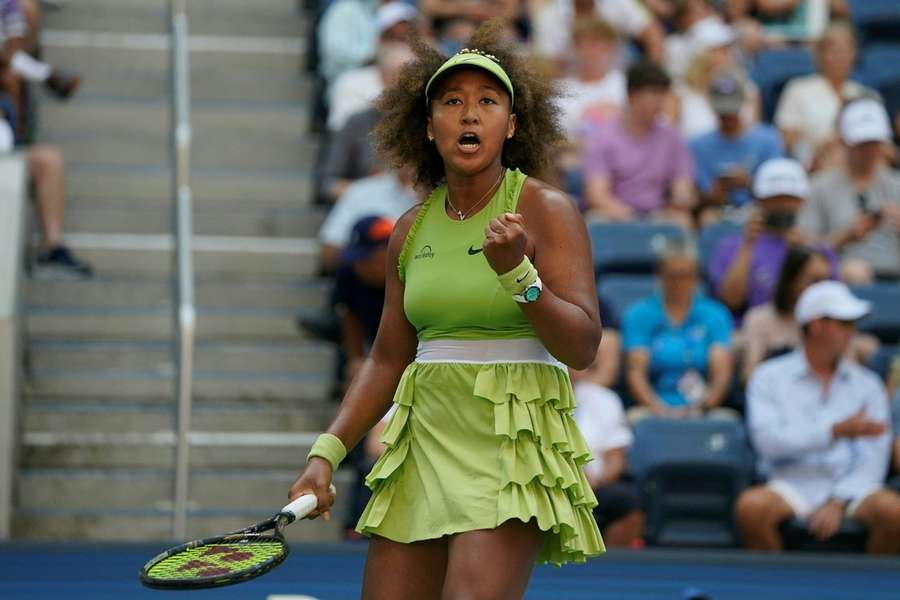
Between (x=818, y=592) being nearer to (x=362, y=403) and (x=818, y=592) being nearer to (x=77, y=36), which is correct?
(x=362, y=403)

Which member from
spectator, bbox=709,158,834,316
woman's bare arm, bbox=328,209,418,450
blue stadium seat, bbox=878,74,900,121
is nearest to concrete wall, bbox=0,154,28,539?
spectator, bbox=709,158,834,316

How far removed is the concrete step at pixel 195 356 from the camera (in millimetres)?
10344

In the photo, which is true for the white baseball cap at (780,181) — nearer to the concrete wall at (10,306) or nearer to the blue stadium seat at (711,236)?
the blue stadium seat at (711,236)

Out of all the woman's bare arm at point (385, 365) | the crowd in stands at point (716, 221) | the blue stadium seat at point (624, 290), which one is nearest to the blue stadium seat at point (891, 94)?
the crowd in stands at point (716, 221)

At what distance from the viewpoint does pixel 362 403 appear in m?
5.07

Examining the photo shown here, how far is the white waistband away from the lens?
15.9 ft

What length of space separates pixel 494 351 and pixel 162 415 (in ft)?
18.3

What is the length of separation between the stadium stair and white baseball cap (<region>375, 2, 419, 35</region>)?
923mm

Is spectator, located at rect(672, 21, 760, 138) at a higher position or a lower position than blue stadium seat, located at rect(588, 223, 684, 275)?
higher

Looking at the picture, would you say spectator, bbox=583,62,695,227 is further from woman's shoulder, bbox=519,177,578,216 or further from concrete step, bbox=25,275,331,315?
woman's shoulder, bbox=519,177,578,216

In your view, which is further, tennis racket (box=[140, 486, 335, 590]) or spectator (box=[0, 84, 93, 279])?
spectator (box=[0, 84, 93, 279])

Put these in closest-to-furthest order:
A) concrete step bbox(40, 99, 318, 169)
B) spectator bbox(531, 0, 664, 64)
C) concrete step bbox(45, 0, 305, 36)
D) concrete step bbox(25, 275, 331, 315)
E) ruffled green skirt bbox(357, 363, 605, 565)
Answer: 1. ruffled green skirt bbox(357, 363, 605, 565)
2. concrete step bbox(25, 275, 331, 315)
3. concrete step bbox(40, 99, 318, 169)
4. concrete step bbox(45, 0, 305, 36)
5. spectator bbox(531, 0, 664, 64)

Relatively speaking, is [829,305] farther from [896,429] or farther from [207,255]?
[207,255]

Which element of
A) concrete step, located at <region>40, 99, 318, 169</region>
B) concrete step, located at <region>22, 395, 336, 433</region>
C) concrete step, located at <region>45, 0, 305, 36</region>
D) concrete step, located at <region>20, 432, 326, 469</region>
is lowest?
concrete step, located at <region>20, 432, 326, 469</region>
